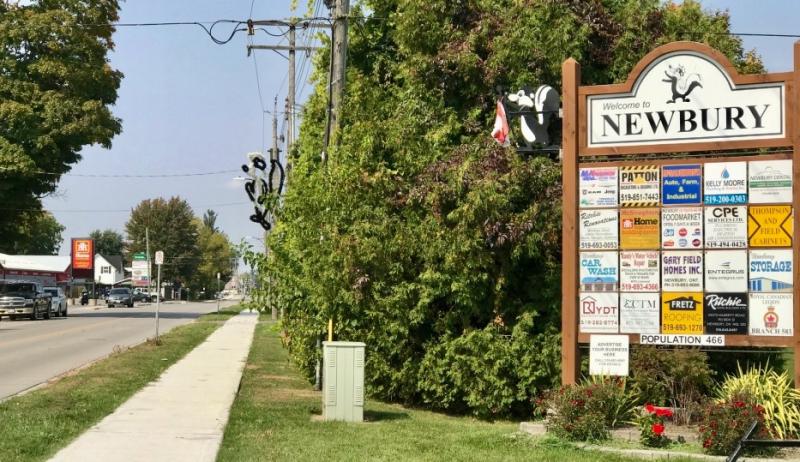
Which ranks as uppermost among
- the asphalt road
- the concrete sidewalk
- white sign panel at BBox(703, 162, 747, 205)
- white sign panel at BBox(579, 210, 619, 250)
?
white sign panel at BBox(703, 162, 747, 205)

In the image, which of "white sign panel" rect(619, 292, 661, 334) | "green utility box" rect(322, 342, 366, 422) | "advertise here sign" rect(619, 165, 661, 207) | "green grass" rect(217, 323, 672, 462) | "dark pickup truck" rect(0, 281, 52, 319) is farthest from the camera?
"dark pickup truck" rect(0, 281, 52, 319)

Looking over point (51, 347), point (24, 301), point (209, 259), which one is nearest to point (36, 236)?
point (209, 259)

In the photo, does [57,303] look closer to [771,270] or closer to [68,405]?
[68,405]

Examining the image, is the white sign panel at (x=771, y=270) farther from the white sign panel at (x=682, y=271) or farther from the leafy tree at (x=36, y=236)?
the leafy tree at (x=36, y=236)

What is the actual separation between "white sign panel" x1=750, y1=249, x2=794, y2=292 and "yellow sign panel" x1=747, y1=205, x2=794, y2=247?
4.1 inches

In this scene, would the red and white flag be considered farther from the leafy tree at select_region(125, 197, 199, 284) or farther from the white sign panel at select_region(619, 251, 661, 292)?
the leafy tree at select_region(125, 197, 199, 284)

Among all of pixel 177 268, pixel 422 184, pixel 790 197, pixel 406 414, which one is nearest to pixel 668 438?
pixel 790 197

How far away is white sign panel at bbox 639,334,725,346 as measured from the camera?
34.2 ft

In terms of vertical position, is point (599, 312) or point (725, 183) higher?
point (725, 183)

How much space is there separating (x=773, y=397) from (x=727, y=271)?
4.96ft

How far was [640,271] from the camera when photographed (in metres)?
10.8

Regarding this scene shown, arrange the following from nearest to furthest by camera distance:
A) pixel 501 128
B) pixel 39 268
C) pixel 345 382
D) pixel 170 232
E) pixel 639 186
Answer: pixel 639 186 < pixel 345 382 < pixel 501 128 < pixel 39 268 < pixel 170 232

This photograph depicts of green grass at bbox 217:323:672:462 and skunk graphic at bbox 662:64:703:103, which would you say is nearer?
green grass at bbox 217:323:672:462

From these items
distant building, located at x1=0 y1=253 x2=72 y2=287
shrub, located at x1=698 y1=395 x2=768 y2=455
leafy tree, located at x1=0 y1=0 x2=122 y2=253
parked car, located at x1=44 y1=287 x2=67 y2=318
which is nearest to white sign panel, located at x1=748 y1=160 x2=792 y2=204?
shrub, located at x1=698 y1=395 x2=768 y2=455
